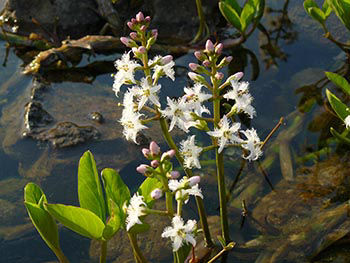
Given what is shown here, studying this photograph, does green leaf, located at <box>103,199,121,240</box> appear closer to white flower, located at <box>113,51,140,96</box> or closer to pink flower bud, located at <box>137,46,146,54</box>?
white flower, located at <box>113,51,140,96</box>

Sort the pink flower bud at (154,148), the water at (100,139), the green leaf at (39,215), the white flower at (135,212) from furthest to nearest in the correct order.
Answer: the water at (100,139) → the green leaf at (39,215) → the white flower at (135,212) → the pink flower bud at (154,148)

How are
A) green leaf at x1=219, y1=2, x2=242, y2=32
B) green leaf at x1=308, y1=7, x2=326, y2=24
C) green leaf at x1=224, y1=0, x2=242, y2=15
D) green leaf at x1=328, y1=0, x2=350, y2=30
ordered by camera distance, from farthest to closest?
green leaf at x1=224, y1=0, x2=242, y2=15 → green leaf at x1=219, y1=2, x2=242, y2=32 → green leaf at x1=308, y1=7, x2=326, y2=24 → green leaf at x1=328, y1=0, x2=350, y2=30

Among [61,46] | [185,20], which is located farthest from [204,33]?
[61,46]

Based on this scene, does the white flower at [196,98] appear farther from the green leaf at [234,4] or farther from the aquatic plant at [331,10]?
the green leaf at [234,4]

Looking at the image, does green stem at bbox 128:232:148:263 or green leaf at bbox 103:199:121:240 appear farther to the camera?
green stem at bbox 128:232:148:263

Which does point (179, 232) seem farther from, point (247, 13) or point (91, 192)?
point (247, 13)

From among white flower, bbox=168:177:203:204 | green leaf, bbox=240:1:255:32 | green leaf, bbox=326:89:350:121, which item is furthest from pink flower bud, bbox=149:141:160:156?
green leaf, bbox=240:1:255:32

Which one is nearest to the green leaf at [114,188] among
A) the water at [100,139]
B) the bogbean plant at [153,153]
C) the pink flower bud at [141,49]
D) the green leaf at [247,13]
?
the bogbean plant at [153,153]
